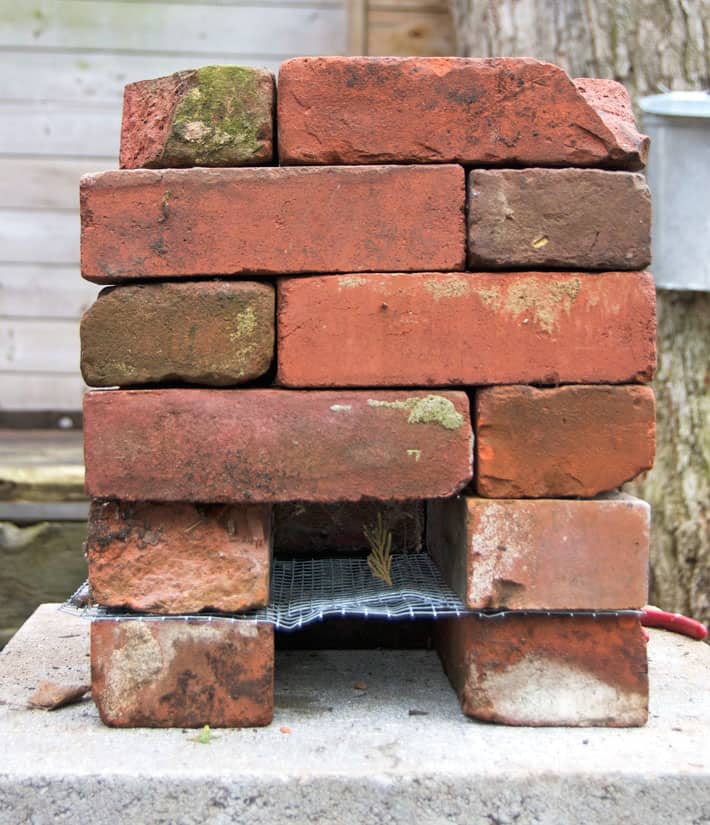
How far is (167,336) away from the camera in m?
2.44

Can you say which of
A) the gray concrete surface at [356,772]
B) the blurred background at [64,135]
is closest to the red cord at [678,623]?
the gray concrete surface at [356,772]

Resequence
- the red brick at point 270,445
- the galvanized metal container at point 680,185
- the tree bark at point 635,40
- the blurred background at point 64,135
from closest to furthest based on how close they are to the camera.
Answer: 1. the red brick at point 270,445
2. the galvanized metal container at point 680,185
3. the tree bark at point 635,40
4. the blurred background at point 64,135

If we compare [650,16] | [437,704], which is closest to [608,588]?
[437,704]

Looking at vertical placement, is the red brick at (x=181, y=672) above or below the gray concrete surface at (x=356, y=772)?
above

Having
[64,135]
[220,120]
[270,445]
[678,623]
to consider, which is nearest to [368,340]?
[270,445]

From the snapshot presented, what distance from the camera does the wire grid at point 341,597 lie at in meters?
2.47

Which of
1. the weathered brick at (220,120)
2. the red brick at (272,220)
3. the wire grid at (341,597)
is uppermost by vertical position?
the weathered brick at (220,120)

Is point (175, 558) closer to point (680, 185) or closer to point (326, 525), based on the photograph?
point (326, 525)

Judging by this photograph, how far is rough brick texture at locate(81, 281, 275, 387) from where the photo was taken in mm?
2438

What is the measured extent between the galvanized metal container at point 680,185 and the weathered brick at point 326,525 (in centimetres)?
147

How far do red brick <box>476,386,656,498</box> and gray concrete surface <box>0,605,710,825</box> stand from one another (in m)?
0.60

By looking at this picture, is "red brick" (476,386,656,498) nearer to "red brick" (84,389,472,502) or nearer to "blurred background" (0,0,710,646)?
"red brick" (84,389,472,502)

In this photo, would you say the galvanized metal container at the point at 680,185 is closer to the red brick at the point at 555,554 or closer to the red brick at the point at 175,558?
the red brick at the point at 555,554

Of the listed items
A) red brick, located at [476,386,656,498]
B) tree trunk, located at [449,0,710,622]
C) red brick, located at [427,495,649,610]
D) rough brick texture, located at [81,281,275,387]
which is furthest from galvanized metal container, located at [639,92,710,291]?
A: rough brick texture, located at [81,281,275,387]
